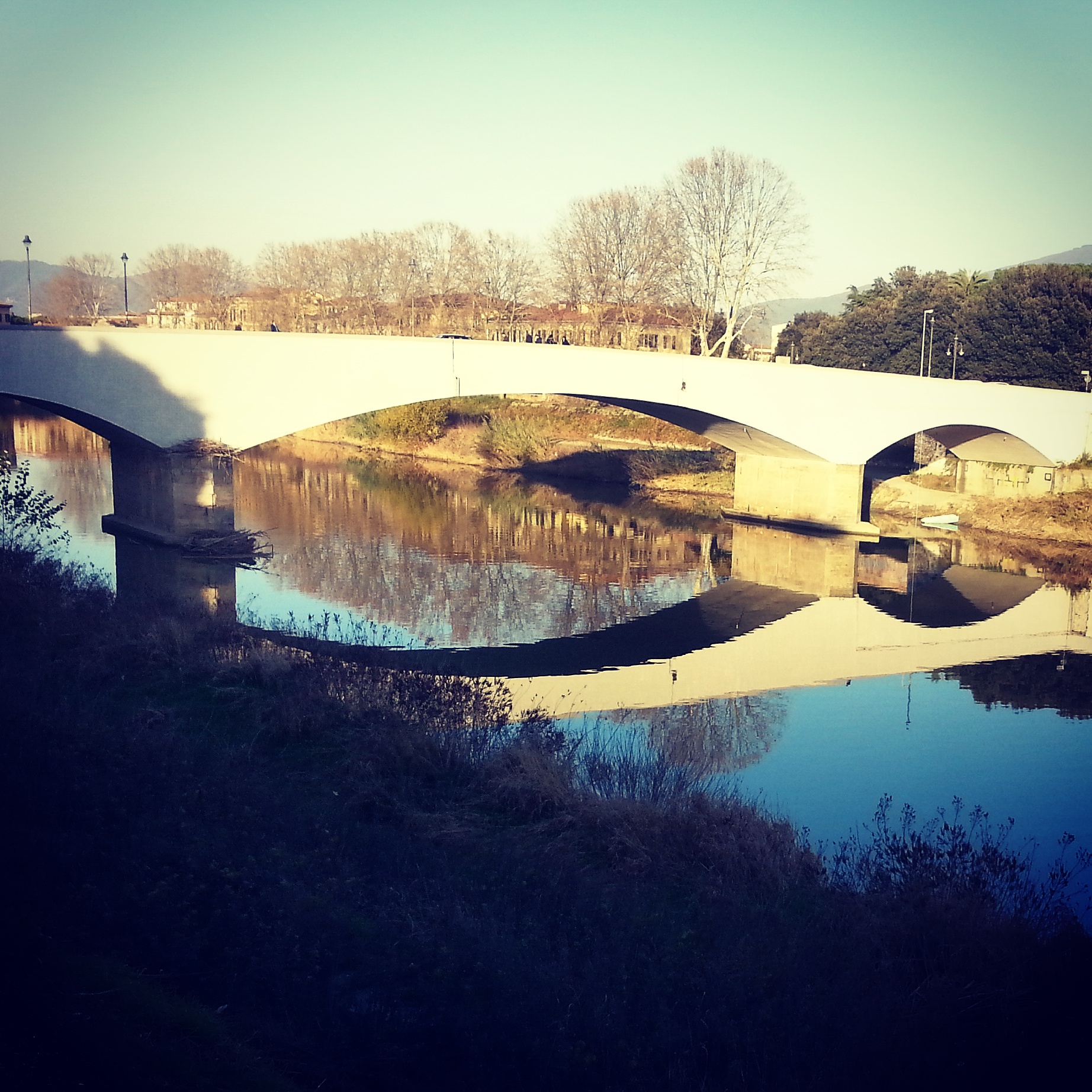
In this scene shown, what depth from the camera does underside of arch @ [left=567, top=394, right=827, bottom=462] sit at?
22281 mm

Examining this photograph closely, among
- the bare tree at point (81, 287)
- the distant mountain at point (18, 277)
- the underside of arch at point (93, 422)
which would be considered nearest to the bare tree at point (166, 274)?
the bare tree at point (81, 287)

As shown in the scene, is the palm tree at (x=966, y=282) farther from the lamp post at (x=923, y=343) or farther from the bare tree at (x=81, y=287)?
the bare tree at (x=81, y=287)

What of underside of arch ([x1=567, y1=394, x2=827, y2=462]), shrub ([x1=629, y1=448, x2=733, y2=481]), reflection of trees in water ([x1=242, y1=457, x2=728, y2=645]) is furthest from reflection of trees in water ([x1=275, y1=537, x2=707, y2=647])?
shrub ([x1=629, y1=448, x2=733, y2=481])

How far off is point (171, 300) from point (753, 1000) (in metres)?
33.3

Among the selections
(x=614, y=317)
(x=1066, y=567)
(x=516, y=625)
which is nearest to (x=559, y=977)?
(x=516, y=625)

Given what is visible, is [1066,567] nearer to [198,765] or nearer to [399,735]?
[399,735]

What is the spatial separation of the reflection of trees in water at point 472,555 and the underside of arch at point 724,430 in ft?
7.89

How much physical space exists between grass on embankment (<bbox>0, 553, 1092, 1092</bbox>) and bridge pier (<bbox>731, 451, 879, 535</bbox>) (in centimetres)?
1556

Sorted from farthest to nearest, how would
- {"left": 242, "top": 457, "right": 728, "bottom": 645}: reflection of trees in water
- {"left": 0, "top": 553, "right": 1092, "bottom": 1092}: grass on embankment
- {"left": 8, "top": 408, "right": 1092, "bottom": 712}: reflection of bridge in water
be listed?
1. {"left": 242, "top": 457, "right": 728, "bottom": 645}: reflection of trees in water
2. {"left": 8, "top": 408, "right": 1092, "bottom": 712}: reflection of bridge in water
3. {"left": 0, "top": 553, "right": 1092, "bottom": 1092}: grass on embankment

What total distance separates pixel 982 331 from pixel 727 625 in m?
21.9

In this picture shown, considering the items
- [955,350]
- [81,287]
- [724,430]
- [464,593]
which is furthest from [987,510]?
[81,287]

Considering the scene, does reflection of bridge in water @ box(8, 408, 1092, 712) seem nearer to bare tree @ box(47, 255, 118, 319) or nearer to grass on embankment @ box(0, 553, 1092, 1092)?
grass on embankment @ box(0, 553, 1092, 1092)

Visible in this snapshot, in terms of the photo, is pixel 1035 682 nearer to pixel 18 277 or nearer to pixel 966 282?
pixel 966 282

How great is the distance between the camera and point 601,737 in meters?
9.69
